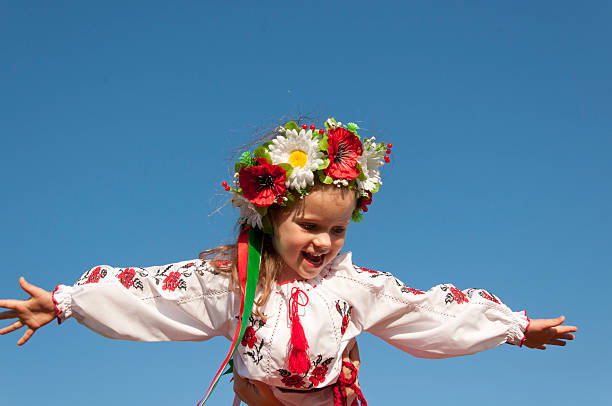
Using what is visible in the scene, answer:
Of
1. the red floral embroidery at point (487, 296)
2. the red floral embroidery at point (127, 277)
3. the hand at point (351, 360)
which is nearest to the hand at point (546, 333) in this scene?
the red floral embroidery at point (487, 296)

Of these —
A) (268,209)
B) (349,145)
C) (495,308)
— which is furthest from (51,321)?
(495,308)

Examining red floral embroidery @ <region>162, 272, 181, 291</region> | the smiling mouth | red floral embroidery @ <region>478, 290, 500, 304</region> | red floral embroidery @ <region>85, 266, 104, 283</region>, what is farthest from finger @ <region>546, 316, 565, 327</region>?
red floral embroidery @ <region>85, 266, 104, 283</region>

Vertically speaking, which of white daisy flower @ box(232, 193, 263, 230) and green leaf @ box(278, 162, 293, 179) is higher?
green leaf @ box(278, 162, 293, 179)

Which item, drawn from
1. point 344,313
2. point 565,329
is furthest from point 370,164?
point 565,329

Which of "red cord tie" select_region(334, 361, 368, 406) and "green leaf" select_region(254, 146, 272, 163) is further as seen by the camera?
"red cord tie" select_region(334, 361, 368, 406)

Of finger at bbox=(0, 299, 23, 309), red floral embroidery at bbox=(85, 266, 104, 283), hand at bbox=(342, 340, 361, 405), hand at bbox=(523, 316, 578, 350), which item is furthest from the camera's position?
hand at bbox=(523, 316, 578, 350)

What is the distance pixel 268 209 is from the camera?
12.4ft

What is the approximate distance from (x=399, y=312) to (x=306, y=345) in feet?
2.15

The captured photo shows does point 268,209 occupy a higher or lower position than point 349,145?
lower

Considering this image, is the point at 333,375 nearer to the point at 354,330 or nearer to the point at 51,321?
the point at 354,330

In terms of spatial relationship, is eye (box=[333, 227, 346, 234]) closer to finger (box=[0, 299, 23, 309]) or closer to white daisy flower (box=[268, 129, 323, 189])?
white daisy flower (box=[268, 129, 323, 189])

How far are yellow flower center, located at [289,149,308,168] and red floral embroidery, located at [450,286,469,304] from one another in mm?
1196

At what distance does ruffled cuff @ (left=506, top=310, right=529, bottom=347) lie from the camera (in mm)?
4055

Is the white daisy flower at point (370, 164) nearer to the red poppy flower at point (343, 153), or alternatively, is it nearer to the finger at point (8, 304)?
the red poppy flower at point (343, 153)
